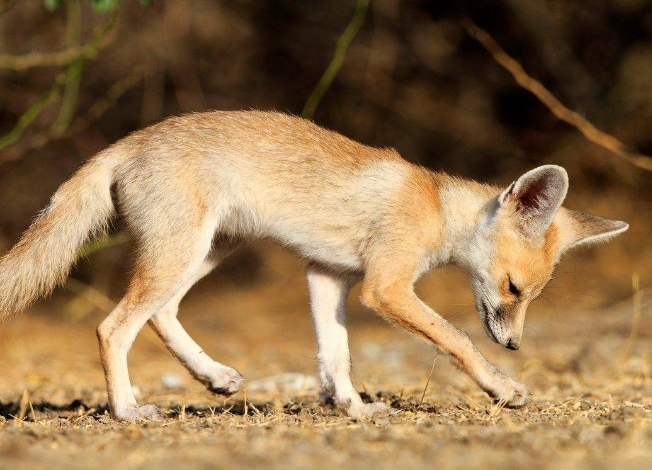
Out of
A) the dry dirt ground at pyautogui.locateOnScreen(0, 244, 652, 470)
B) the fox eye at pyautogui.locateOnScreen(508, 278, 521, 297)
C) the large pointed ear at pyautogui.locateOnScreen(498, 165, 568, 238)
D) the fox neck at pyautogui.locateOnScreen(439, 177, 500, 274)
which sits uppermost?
the large pointed ear at pyautogui.locateOnScreen(498, 165, 568, 238)

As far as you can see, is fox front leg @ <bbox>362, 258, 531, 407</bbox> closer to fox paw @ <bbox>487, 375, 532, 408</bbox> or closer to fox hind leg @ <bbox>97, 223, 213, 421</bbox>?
fox paw @ <bbox>487, 375, 532, 408</bbox>

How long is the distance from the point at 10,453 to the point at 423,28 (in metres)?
10.0

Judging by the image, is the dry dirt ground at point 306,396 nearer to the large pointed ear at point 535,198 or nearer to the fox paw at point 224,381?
the fox paw at point 224,381

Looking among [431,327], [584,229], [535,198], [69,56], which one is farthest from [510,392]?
[69,56]

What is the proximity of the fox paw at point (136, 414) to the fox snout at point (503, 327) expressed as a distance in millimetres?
1884

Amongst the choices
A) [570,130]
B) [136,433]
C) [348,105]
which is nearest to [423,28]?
[348,105]

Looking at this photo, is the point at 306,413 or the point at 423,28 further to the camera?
the point at 423,28

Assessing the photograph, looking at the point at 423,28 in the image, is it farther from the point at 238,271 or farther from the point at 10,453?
the point at 10,453

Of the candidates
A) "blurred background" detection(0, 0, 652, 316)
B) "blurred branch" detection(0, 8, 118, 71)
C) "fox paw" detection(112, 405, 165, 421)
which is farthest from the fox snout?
"blurred background" detection(0, 0, 652, 316)

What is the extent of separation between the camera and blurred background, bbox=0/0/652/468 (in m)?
10.5

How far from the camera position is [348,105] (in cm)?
1240

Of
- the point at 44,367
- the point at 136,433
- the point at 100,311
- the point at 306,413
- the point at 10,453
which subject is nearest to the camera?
the point at 10,453

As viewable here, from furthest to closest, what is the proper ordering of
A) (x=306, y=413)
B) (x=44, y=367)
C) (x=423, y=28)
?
1. (x=423, y=28)
2. (x=44, y=367)
3. (x=306, y=413)

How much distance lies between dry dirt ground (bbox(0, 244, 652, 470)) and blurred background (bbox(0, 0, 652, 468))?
9 cm
